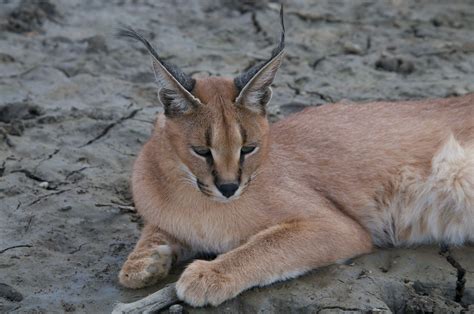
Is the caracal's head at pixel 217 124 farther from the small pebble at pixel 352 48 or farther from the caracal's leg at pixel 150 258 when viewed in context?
the small pebble at pixel 352 48

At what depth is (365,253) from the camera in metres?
4.44

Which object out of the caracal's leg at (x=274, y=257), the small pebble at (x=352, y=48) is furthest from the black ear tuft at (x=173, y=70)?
the small pebble at (x=352, y=48)

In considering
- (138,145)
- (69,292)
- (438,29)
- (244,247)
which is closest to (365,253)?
(244,247)

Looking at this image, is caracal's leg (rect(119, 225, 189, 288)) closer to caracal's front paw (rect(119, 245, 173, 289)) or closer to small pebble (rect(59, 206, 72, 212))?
caracal's front paw (rect(119, 245, 173, 289))

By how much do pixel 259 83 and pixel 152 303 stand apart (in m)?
1.17

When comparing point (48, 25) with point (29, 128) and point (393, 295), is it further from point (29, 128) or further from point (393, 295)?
point (393, 295)

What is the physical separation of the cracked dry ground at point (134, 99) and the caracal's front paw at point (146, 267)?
0.06m

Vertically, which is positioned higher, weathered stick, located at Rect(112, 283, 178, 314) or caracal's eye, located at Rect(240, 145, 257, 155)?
caracal's eye, located at Rect(240, 145, 257, 155)

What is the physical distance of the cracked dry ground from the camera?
415cm

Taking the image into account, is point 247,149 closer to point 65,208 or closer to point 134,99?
point 65,208

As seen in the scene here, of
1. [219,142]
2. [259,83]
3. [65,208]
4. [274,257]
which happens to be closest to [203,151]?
[219,142]

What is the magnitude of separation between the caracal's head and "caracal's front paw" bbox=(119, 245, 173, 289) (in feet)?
1.35

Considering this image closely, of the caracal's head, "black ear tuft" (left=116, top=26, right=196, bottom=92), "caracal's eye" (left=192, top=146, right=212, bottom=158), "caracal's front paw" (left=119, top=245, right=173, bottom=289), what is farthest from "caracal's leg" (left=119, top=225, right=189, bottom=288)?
"black ear tuft" (left=116, top=26, right=196, bottom=92)

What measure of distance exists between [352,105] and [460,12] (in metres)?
3.63
